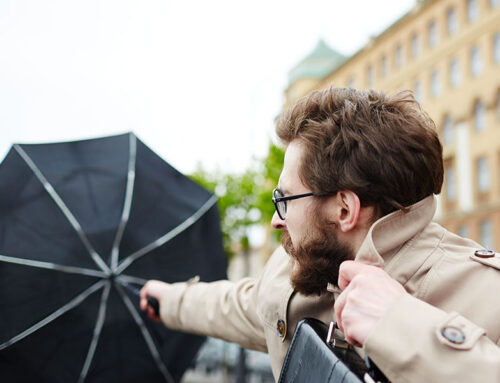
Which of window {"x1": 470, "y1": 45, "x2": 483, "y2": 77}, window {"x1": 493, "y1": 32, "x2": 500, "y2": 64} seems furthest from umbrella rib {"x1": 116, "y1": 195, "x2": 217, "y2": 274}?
window {"x1": 470, "y1": 45, "x2": 483, "y2": 77}

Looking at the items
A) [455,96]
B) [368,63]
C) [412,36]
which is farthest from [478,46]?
[368,63]

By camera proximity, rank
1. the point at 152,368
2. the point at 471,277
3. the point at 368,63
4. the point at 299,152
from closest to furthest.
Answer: the point at 471,277, the point at 299,152, the point at 152,368, the point at 368,63

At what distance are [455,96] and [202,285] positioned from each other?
A: 31.5 meters

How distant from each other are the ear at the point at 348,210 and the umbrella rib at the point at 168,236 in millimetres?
2039

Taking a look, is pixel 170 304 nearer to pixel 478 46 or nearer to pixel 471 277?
pixel 471 277

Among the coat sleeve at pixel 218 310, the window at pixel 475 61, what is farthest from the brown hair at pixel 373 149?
the window at pixel 475 61

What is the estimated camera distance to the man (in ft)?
5.36

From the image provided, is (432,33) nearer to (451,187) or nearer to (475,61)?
(475,61)

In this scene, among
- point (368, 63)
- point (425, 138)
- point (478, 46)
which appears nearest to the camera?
point (425, 138)

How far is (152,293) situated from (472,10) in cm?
3308

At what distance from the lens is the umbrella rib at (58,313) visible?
3.54 meters

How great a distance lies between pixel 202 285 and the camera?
3.68 metres

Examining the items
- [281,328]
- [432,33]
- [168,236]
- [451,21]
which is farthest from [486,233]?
[281,328]

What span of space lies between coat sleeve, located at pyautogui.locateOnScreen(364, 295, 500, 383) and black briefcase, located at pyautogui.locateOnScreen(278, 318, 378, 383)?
9 centimetres
